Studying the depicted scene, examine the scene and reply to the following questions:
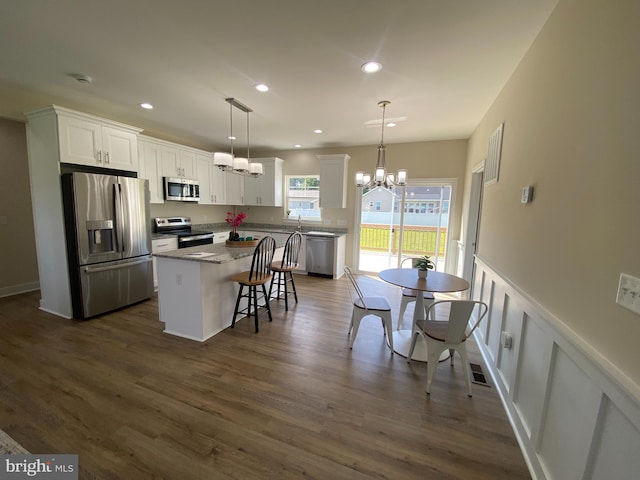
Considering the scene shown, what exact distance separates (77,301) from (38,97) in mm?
2621

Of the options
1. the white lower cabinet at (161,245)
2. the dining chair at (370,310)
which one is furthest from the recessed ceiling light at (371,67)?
the white lower cabinet at (161,245)

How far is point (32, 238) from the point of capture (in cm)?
429

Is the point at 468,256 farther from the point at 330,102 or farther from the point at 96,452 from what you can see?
the point at 96,452

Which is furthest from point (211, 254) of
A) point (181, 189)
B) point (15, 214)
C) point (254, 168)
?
point (15, 214)

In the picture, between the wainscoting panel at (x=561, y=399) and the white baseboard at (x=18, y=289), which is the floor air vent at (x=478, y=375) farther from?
the white baseboard at (x=18, y=289)

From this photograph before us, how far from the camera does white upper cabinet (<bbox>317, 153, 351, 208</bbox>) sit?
5.46 m

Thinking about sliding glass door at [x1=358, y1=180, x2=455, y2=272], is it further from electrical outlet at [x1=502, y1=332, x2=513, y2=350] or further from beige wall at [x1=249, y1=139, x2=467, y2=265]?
electrical outlet at [x1=502, y1=332, x2=513, y2=350]

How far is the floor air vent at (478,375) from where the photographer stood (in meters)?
2.32

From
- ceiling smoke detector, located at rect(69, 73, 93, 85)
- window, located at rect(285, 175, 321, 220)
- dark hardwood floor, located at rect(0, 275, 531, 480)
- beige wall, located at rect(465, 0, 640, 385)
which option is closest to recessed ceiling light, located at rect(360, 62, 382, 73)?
beige wall, located at rect(465, 0, 640, 385)

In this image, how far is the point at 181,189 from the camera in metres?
4.86

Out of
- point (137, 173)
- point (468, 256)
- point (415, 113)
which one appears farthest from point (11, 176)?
point (468, 256)

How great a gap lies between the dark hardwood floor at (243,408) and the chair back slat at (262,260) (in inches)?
27.0

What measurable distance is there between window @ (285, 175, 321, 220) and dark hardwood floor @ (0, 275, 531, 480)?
359 cm

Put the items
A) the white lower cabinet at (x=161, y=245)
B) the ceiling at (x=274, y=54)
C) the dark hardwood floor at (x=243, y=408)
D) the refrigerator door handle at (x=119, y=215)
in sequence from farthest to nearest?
the white lower cabinet at (x=161, y=245) < the refrigerator door handle at (x=119, y=215) < the ceiling at (x=274, y=54) < the dark hardwood floor at (x=243, y=408)
